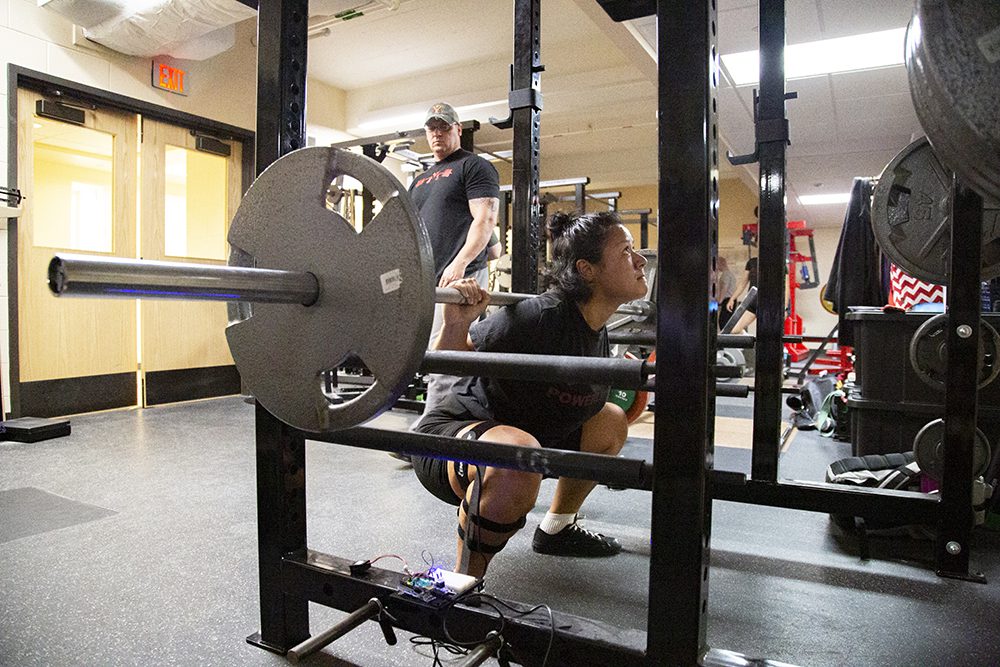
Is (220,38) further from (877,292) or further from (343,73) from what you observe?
(877,292)

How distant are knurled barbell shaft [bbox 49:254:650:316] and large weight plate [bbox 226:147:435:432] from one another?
0.04 m

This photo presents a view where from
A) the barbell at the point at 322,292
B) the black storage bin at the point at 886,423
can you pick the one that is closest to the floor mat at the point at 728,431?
the black storage bin at the point at 886,423

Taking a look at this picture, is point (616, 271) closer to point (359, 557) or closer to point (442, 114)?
point (359, 557)

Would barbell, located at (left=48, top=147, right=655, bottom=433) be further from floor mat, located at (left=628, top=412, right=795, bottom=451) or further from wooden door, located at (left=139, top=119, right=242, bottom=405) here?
wooden door, located at (left=139, top=119, right=242, bottom=405)

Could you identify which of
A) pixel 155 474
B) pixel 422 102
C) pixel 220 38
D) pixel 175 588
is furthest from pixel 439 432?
pixel 422 102

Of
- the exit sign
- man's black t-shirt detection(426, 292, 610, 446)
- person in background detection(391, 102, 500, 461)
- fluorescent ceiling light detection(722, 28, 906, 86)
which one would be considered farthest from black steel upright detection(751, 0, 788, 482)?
the exit sign

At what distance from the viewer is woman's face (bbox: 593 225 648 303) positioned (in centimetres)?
151

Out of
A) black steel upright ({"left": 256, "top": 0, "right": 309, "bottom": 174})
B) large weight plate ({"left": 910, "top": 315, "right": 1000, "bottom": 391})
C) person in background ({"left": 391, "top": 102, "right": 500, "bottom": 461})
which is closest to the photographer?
black steel upright ({"left": 256, "top": 0, "right": 309, "bottom": 174})

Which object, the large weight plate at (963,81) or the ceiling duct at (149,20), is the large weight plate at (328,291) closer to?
the large weight plate at (963,81)

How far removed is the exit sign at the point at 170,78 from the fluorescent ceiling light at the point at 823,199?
8.41 metres

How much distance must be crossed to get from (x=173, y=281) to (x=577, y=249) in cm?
103

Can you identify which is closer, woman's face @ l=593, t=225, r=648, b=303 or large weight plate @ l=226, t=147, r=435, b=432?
large weight plate @ l=226, t=147, r=435, b=432

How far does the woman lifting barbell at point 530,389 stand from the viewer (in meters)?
1.30

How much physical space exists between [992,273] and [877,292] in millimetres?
1003
